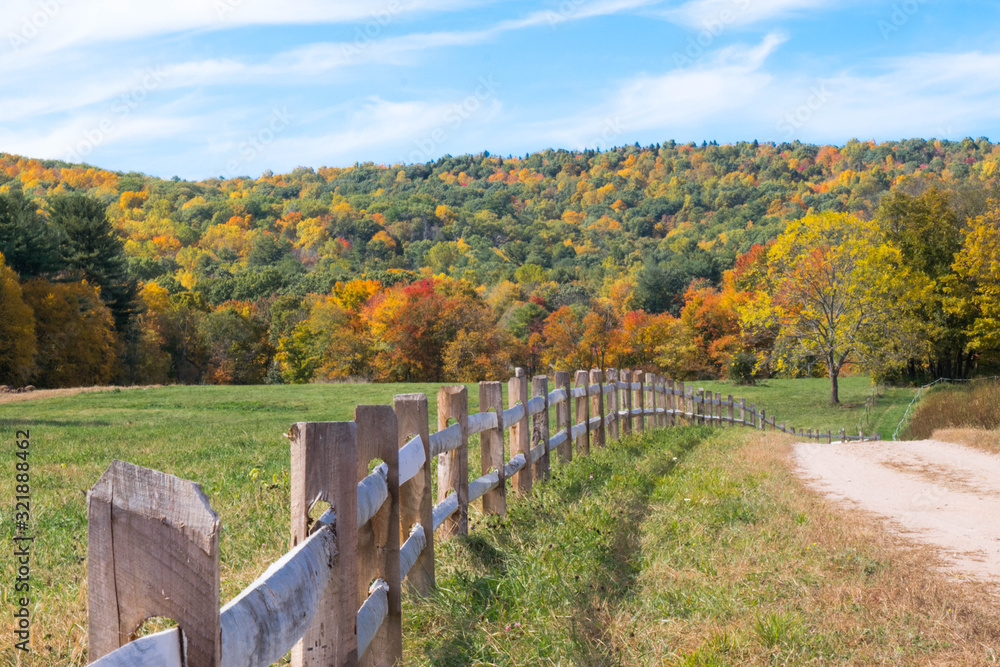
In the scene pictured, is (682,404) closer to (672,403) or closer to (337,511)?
(672,403)

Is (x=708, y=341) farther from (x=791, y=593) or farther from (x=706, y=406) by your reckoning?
(x=791, y=593)

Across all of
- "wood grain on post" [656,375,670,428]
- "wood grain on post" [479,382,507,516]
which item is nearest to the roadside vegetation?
"wood grain on post" [656,375,670,428]

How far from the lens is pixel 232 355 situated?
232 feet

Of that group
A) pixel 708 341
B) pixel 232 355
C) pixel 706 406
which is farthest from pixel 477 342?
pixel 706 406

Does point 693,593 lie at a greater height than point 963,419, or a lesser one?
greater

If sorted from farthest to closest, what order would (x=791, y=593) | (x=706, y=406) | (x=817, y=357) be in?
(x=817, y=357), (x=706, y=406), (x=791, y=593)

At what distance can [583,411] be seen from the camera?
11.6 m

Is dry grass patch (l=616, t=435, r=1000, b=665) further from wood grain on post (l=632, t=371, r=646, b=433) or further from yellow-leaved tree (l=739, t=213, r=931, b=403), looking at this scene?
yellow-leaved tree (l=739, t=213, r=931, b=403)

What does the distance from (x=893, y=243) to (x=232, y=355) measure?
53.9 meters

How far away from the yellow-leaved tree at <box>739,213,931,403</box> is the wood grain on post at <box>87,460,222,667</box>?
124ft

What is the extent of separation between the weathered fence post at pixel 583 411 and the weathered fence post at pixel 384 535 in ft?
25.0

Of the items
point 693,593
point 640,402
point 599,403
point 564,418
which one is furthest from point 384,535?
point 640,402

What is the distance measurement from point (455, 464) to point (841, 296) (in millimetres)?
35168

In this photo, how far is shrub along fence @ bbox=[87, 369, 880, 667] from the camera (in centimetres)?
143
